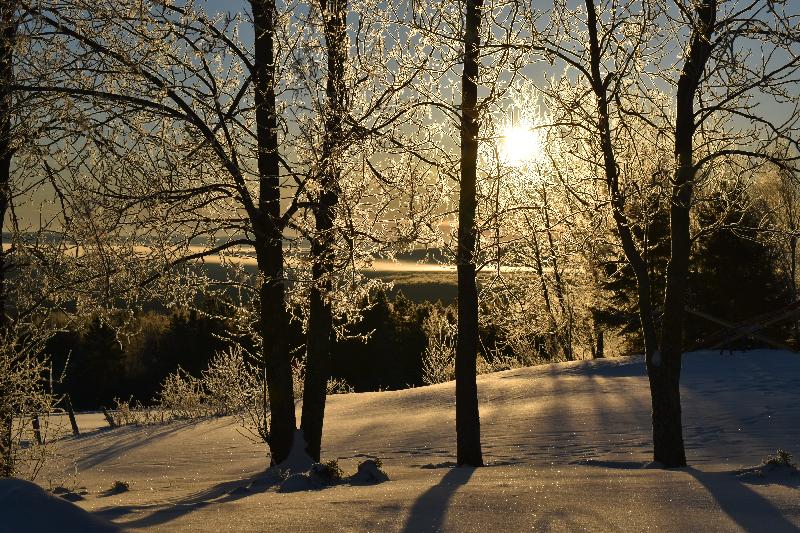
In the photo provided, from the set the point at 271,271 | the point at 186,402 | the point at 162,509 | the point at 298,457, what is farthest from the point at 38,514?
the point at 186,402

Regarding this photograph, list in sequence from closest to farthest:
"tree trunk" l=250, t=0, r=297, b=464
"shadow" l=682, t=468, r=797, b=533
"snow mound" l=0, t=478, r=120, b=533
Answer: "snow mound" l=0, t=478, r=120, b=533
"shadow" l=682, t=468, r=797, b=533
"tree trunk" l=250, t=0, r=297, b=464

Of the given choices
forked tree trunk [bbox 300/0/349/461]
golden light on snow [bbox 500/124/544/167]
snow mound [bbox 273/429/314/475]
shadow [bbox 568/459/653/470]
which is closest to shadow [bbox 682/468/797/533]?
shadow [bbox 568/459/653/470]

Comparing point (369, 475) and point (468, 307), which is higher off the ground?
point (468, 307)

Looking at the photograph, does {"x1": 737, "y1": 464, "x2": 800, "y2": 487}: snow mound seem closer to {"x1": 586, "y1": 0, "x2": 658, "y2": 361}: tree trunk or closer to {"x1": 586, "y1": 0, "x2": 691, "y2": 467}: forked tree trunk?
{"x1": 586, "y1": 0, "x2": 691, "y2": 467}: forked tree trunk

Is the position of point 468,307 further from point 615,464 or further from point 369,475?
point 369,475

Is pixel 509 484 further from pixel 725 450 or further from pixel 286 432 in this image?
pixel 725 450

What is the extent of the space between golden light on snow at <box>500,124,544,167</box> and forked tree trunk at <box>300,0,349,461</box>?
2137 mm

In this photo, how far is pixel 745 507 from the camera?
5.26 m

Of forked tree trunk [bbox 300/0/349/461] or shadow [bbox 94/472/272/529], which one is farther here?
forked tree trunk [bbox 300/0/349/461]

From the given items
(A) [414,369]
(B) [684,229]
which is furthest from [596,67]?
(A) [414,369]

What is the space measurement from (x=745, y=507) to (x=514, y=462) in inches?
205

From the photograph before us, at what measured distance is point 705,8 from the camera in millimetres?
8461

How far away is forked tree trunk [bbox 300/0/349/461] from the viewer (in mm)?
8844

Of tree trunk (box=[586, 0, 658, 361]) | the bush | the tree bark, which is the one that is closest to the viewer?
the tree bark
